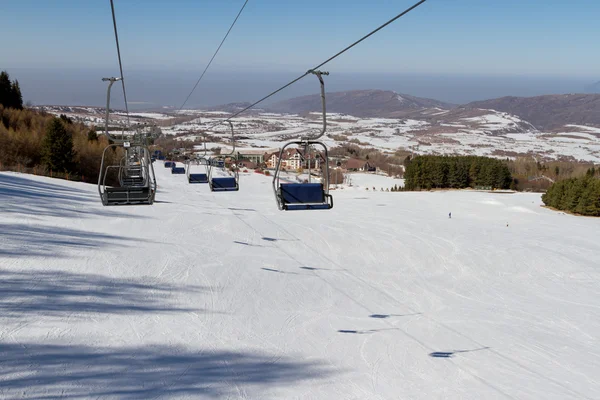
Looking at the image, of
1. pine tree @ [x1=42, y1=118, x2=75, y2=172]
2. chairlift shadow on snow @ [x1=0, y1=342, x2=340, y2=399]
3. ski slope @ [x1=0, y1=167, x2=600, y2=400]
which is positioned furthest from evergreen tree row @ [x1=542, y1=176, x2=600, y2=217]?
pine tree @ [x1=42, y1=118, x2=75, y2=172]

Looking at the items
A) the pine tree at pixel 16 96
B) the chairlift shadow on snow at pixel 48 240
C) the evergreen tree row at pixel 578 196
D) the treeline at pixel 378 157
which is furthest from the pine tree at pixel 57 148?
the treeline at pixel 378 157

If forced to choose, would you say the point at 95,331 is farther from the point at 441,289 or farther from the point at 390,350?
the point at 441,289

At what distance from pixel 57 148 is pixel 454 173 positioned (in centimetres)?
5840

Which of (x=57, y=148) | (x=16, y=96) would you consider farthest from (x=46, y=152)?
(x=16, y=96)

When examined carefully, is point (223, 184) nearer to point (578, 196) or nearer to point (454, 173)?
point (578, 196)

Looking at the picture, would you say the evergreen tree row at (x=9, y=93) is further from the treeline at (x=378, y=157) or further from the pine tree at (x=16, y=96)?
the treeline at (x=378, y=157)

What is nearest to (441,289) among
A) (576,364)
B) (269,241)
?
(576,364)

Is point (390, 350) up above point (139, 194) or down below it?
below

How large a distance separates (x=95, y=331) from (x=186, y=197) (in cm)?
3523

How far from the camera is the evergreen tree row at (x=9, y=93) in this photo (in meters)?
64.4

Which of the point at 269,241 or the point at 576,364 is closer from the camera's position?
the point at 576,364

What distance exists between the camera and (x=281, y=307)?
18656 mm

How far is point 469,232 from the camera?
3547cm

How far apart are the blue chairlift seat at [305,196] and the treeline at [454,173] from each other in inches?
2677
